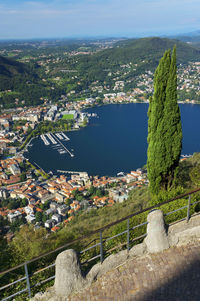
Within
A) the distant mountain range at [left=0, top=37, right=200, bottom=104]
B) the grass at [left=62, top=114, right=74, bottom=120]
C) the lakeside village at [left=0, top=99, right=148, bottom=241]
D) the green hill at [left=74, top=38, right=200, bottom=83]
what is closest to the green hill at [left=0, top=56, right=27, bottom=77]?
the distant mountain range at [left=0, top=37, right=200, bottom=104]

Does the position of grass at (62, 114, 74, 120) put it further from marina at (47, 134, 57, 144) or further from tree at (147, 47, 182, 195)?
tree at (147, 47, 182, 195)

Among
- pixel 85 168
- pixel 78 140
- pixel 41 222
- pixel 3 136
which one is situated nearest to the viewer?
pixel 41 222

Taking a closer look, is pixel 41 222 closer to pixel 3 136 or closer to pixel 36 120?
pixel 3 136

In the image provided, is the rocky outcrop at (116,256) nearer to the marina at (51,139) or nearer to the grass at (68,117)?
the marina at (51,139)

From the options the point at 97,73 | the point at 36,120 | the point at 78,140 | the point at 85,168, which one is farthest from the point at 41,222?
the point at 97,73

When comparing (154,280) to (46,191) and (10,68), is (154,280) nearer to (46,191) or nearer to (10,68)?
(46,191)

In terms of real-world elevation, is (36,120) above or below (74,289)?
below
